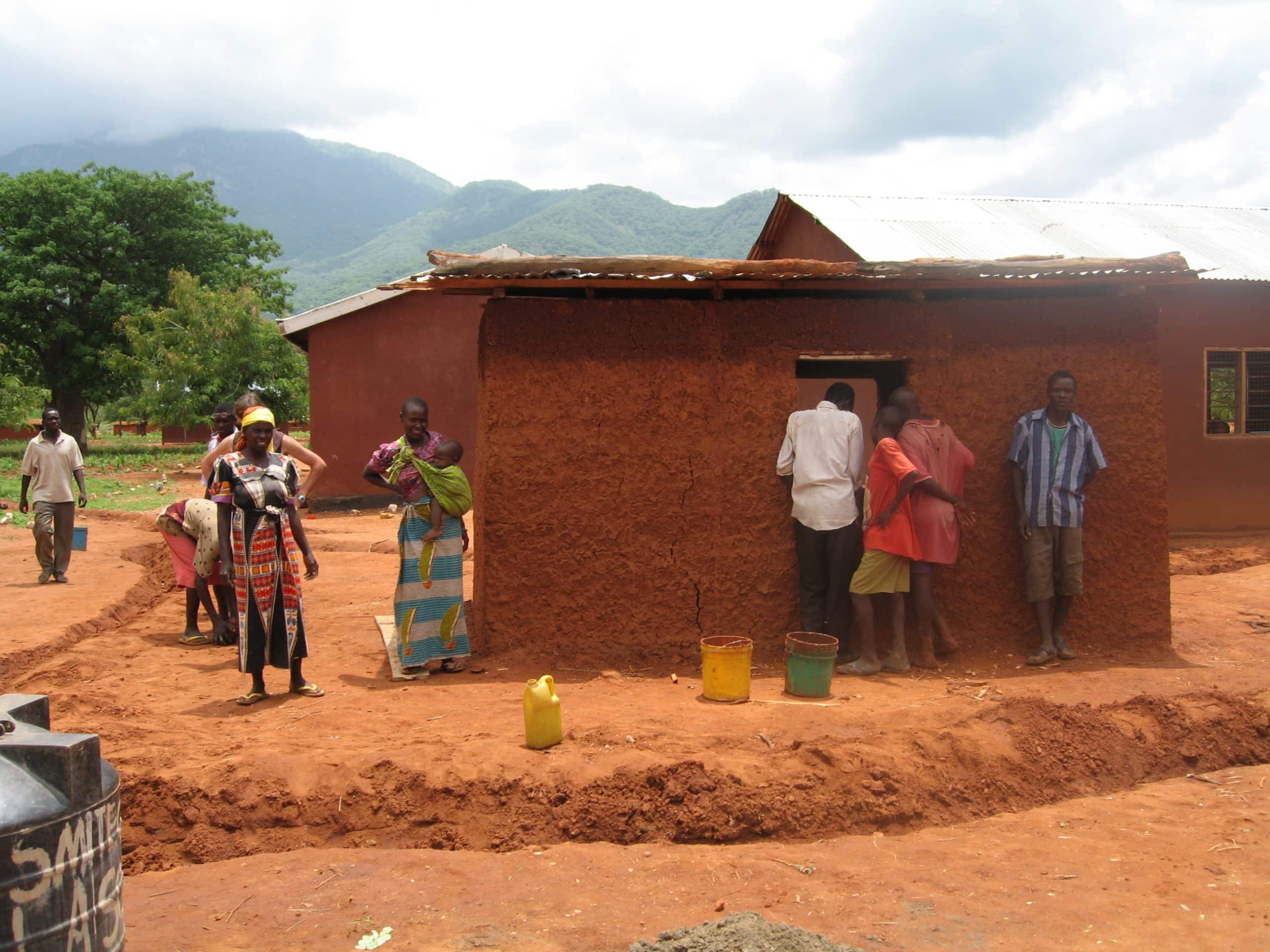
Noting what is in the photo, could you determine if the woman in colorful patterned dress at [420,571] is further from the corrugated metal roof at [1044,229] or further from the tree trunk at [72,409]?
the tree trunk at [72,409]

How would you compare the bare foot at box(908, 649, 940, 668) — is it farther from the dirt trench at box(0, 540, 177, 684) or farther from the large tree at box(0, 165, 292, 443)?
the large tree at box(0, 165, 292, 443)

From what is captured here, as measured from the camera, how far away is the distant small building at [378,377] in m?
15.7

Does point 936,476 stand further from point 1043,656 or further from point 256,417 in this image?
point 256,417

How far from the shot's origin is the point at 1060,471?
19.6ft

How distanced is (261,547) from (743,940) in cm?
333

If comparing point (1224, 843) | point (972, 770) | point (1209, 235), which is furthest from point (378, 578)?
point (1209, 235)

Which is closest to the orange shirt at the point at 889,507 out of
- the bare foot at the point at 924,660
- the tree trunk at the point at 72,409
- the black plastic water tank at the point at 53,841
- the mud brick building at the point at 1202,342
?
the bare foot at the point at 924,660

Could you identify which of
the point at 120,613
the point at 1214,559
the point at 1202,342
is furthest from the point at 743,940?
the point at 1202,342

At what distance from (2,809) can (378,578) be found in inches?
311

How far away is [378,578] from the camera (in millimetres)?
9695

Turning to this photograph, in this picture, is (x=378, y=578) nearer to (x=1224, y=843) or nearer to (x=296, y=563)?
(x=296, y=563)

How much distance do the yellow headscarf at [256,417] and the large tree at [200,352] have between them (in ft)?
64.4

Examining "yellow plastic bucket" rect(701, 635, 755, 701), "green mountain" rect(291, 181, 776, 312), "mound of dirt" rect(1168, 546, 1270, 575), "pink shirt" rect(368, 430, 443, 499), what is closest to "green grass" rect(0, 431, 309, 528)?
"pink shirt" rect(368, 430, 443, 499)

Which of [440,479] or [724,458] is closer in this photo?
[440,479]
